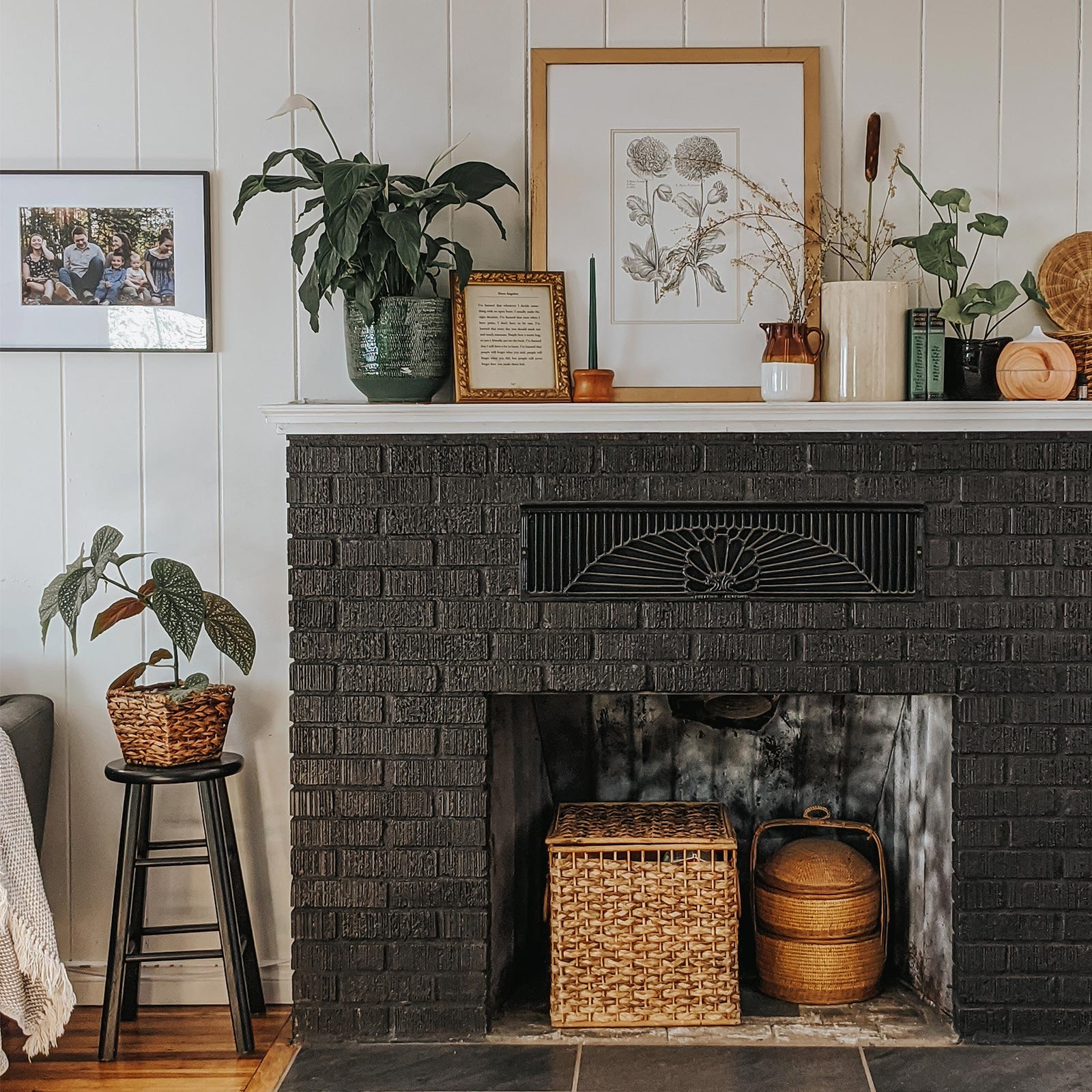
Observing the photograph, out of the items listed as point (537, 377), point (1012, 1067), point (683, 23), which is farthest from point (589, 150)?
point (1012, 1067)

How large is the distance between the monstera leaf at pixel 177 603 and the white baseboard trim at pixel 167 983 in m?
0.82

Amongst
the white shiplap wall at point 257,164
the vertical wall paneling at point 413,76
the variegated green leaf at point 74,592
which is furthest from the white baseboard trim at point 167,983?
the vertical wall paneling at point 413,76

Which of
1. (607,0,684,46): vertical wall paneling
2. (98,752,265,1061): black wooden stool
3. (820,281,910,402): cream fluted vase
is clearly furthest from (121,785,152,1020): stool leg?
(607,0,684,46): vertical wall paneling

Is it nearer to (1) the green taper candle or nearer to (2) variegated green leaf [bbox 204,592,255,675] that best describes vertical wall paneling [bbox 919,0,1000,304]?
(1) the green taper candle

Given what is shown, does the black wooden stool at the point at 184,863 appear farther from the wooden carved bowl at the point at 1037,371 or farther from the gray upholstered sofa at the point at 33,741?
the wooden carved bowl at the point at 1037,371

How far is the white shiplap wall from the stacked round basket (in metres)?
1.06

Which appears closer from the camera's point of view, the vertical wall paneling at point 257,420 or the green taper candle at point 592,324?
the green taper candle at point 592,324

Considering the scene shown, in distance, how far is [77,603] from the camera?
6.95 ft

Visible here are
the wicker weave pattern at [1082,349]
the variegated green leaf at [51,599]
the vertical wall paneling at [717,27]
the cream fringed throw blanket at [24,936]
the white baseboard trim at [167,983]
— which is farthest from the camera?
the white baseboard trim at [167,983]

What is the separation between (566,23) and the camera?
7.77 feet

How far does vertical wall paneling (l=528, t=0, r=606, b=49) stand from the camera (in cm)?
237

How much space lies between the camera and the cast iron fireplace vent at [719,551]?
86.6 inches

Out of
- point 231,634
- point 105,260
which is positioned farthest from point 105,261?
point 231,634

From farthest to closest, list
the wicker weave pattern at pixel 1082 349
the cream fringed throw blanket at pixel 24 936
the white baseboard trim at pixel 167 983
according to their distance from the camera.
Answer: the white baseboard trim at pixel 167 983 → the wicker weave pattern at pixel 1082 349 → the cream fringed throw blanket at pixel 24 936
